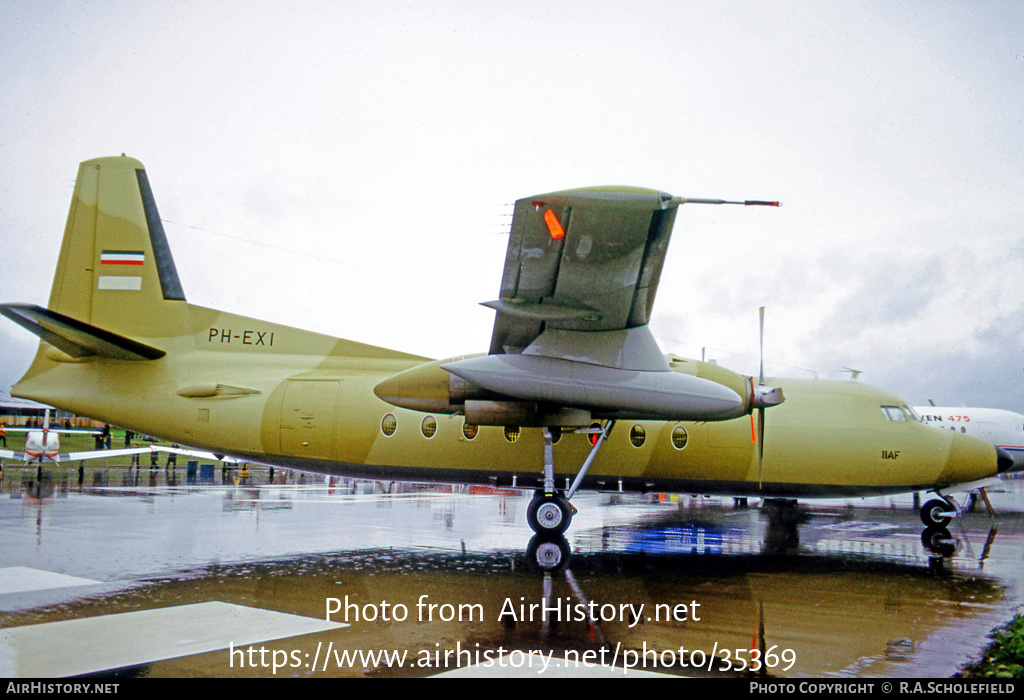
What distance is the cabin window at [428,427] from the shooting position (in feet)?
39.7

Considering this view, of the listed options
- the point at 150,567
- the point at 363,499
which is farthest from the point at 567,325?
the point at 363,499

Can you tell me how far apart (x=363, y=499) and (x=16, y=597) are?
1624 cm

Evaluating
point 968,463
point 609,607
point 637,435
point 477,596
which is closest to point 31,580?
point 477,596

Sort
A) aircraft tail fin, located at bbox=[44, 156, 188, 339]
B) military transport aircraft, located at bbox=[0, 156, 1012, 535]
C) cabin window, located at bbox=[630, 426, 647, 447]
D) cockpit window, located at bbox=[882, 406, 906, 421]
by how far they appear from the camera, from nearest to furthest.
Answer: military transport aircraft, located at bbox=[0, 156, 1012, 535], cabin window, located at bbox=[630, 426, 647, 447], cockpit window, located at bbox=[882, 406, 906, 421], aircraft tail fin, located at bbox=[44, 156, 188, 339]

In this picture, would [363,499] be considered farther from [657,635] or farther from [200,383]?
[657,635]

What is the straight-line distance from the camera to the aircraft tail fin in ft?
42.0

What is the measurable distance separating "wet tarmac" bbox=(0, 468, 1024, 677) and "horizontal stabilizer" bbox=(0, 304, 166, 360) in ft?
10.8

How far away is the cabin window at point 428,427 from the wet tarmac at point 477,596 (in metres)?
2.05

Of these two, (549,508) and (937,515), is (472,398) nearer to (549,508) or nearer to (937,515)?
(549,508)

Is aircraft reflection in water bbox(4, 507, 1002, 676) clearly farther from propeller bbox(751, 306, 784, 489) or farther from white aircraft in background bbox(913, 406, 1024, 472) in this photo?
white aircraft in background bbox(913, 406, 1024, 472)

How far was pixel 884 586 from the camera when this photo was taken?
9.26 metres

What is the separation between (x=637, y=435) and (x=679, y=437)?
2.53 feet

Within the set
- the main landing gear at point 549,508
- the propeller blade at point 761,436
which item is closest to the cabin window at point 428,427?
the main landing gear at point 549,508

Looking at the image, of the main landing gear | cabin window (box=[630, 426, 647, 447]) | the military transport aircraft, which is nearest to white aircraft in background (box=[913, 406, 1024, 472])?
the military transport aircraft
